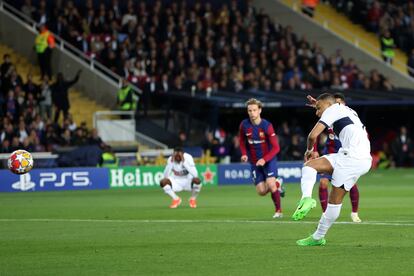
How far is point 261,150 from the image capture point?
20.7 metres

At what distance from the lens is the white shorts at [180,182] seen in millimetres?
24156

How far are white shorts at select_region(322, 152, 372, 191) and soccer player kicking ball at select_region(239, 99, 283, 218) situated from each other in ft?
20.7

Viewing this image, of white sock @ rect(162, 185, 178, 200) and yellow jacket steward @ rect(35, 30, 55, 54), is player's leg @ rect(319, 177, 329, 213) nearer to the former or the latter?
white sock @ rect(162, 185, 178, 200)

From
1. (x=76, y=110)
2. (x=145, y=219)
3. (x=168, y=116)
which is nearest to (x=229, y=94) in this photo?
(x=168, y=116)

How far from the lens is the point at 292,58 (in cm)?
4150

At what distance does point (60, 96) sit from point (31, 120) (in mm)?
1642

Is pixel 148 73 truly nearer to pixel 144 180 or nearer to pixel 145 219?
pixel 144 180

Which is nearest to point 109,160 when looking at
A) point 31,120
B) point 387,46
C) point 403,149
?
point 31,120

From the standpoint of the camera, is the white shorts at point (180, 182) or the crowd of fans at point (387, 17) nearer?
the white shorts at point (180, 182)

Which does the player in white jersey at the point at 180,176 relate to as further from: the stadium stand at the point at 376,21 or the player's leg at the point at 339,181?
the stadium stand at the point at 376,21

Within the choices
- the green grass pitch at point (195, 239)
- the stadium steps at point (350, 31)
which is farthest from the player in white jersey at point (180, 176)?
the stadium steps at point (350, 31)

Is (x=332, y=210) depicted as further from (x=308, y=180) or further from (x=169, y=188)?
(x=169, y=188)

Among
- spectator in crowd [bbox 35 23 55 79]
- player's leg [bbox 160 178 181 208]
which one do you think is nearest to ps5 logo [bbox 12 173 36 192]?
spectator in crowd [bbox 35 23 55 79]

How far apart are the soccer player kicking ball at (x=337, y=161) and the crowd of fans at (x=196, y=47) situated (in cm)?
2428
